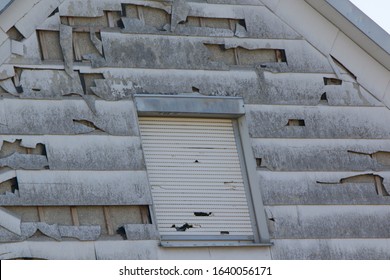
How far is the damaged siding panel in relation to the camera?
33.9ft

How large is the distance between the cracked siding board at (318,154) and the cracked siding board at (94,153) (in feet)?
3.55

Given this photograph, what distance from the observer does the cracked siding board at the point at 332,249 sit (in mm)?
10273

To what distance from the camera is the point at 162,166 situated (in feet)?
33.6

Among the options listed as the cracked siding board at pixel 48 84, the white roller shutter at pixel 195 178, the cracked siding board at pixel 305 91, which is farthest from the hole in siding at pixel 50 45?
the cracked siding board at pixel 305 91

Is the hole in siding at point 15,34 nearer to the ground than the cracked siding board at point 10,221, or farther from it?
farther from it

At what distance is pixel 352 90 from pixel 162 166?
189 centimetres

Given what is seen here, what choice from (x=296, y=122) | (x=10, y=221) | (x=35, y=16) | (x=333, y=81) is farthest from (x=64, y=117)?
(x=333, y=81)

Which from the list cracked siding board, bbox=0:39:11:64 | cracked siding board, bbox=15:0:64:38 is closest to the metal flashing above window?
cracked siding board, bbox=15:0:64:38

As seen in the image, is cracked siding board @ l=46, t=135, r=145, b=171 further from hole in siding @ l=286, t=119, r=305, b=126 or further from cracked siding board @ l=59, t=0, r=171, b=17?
hole in siding @ l=286, t=119, r=305, b=126

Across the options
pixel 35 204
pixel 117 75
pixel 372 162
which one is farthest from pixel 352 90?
pixel 35 204

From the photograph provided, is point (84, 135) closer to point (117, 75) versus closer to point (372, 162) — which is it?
point (117, 75)

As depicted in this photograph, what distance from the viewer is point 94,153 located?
32.4ft

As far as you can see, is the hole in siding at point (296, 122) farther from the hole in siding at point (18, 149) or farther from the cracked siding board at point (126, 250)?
the hole in siding at point (18, 149)

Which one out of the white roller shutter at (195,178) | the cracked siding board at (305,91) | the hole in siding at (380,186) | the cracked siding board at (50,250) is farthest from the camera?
the hole in siding at (380,186)
